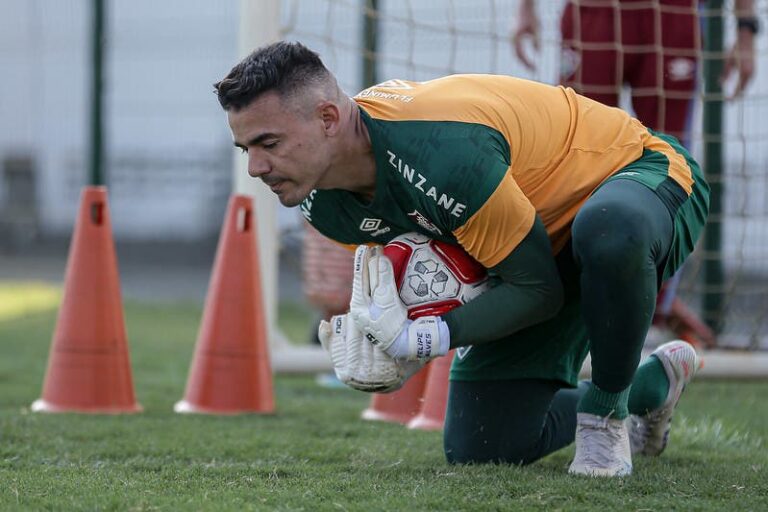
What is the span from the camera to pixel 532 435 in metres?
3.02

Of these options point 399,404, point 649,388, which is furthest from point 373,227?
point 399,404

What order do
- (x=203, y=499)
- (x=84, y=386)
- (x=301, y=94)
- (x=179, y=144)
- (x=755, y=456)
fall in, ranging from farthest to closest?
(x=179, y=144) < (x=84, y=386) < (x=755, y=456) < (x=301, y=94) < (x=203, y=499)

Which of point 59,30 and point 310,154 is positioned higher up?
point 59,30

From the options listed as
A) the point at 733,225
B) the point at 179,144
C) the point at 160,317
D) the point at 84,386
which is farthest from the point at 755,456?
the point at 179,144

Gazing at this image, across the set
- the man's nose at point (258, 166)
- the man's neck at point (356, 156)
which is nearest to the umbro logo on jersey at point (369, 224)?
the man's neck at point (356, 156)

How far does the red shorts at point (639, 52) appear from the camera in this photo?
5.01 meters

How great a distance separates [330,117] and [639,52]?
2.79 metres

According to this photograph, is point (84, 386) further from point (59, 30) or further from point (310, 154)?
point (59, 30)

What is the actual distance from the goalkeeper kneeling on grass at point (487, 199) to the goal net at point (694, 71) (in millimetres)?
1868

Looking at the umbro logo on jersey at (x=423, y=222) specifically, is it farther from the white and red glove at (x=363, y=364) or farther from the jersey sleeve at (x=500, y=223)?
the white and red glove at (x=363, y=364)

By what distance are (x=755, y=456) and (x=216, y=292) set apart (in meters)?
1.91

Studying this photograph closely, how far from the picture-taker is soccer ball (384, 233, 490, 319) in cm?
272

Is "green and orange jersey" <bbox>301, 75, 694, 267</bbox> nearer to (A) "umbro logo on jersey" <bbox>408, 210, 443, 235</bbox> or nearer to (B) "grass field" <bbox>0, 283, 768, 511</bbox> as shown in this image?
(A) "umbro logo on jersey" <bbox>408, 210, 443, 235</bbox>

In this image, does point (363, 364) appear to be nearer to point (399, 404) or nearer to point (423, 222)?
point (423, 222)
